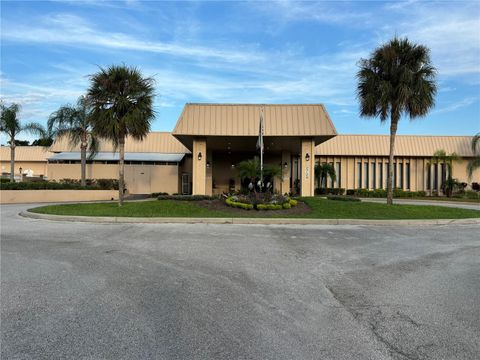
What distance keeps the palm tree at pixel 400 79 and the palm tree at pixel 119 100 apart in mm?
10997

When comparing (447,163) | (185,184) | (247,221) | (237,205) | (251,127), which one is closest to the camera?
(247,221)

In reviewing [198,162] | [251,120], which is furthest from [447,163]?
[198,162]

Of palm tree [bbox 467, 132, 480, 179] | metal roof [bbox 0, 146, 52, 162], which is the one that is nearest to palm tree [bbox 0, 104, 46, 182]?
metal roof [bbox 0, 146, 52, 162]

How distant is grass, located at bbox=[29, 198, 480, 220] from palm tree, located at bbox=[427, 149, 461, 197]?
19506 millimetres

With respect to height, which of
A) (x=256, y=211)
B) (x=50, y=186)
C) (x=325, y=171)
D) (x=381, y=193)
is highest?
(x=325, y=171)

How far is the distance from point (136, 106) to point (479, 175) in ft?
114

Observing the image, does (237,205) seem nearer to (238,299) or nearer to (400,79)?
(400,79)

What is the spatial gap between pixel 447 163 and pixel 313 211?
25639 millimetres

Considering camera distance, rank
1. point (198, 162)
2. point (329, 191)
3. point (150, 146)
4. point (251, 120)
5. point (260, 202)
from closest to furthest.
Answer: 1. point (260, 202)
2. point (251, 120)
3. point (198, 162)
4. point (329, 191)
5. point (150, 146)

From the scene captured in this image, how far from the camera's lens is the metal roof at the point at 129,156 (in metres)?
35.8

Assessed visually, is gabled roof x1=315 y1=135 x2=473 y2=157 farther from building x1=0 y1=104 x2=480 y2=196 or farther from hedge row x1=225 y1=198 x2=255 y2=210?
Result: hedge row x1=225 y1=198 x2=255 y2=210

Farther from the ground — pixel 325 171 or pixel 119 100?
pixel 119 100

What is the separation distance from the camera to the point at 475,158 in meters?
37.7

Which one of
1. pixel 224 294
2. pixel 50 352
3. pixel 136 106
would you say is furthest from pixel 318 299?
pixel 136 106
